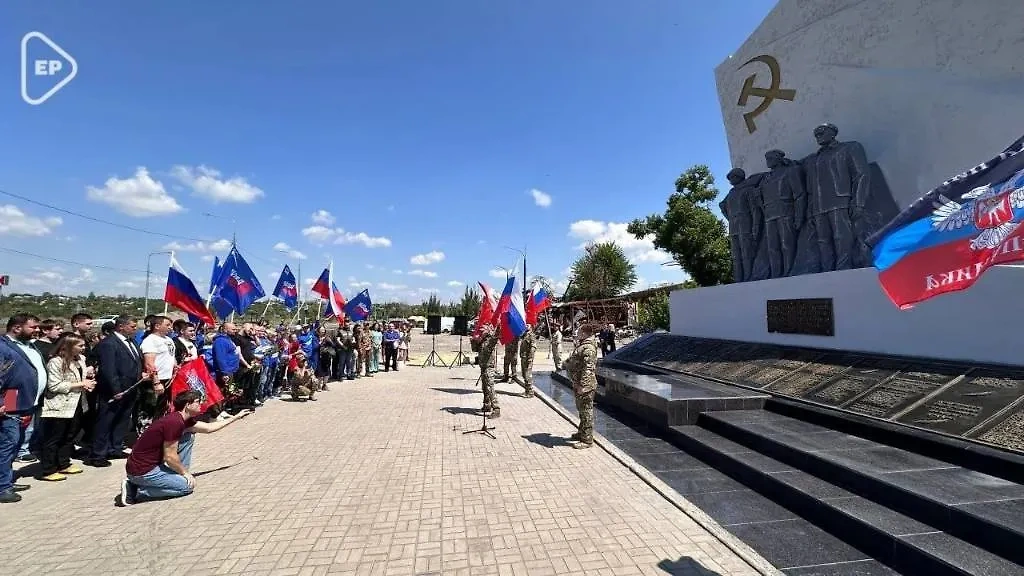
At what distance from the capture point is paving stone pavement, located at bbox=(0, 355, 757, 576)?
327cm

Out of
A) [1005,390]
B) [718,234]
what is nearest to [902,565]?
[1005,390]

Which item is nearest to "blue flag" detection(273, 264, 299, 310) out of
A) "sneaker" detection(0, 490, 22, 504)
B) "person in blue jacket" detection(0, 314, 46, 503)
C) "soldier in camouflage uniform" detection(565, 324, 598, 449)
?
"person in blue jacket" detection(0, 314, 46, 503)

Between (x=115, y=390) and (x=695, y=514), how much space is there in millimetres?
6459

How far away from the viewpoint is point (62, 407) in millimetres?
5129

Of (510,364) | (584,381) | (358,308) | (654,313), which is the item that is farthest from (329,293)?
(654,313)

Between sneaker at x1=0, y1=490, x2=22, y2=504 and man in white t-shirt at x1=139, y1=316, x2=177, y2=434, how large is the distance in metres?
1.54

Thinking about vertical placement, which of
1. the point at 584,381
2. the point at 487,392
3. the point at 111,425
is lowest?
the point at 111,425

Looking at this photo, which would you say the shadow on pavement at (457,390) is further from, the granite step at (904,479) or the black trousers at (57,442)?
the black trousers at (57,442)

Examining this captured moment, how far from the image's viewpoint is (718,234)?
2566 cm

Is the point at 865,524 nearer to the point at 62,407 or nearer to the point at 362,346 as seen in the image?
the point at 62,407

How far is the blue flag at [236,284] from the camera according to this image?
990 cm

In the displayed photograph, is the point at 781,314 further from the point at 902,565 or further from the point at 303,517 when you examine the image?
the point at 303,517

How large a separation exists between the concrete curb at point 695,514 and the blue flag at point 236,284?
313 inches

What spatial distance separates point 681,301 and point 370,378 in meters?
8.87
